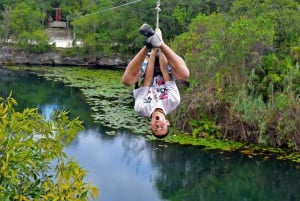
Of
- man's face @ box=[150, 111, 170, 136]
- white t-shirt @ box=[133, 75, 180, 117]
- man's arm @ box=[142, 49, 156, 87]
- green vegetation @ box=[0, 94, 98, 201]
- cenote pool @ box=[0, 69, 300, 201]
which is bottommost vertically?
cenote pool @ box=[0, 69, 300, 201]

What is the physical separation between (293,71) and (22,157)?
→ 694cm

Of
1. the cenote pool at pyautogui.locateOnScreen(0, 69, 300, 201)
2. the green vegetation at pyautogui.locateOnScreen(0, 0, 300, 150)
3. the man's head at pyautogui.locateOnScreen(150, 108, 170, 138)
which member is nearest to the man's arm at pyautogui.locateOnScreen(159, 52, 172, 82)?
the man's head at pyautogui.locateOnScreen(150, 108, 170, 138)

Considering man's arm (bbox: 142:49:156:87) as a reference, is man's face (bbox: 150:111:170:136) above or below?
below

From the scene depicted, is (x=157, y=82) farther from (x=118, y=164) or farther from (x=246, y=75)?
(x=246, y=75)

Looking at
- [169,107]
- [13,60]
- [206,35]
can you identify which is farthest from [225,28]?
[13,60]

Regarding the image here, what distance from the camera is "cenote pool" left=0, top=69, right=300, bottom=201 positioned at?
24.3ft

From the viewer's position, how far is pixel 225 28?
32.1 ft

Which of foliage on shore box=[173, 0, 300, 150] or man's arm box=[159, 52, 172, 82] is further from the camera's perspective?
foliage on shore box=[173, 0, 300, 150]

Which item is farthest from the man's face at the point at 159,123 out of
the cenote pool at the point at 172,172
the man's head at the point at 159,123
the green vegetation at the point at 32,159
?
the cenote pool at the point at 172,172

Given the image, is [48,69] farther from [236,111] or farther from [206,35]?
[236,111]

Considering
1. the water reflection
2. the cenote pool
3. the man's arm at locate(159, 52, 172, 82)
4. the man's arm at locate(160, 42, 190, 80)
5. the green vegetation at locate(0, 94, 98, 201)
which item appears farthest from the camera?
the cenote pool

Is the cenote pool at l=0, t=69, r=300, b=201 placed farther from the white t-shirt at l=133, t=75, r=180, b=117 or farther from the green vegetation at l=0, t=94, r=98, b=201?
the white t-shirt at l=133, t=75, r=180, b=117

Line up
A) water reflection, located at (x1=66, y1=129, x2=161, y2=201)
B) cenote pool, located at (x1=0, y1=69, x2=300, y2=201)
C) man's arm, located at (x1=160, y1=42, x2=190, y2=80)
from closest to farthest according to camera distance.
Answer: man's arm, located at (x1=160, y1=42, x2=190, y2=80) < water reflection, located at (x1=66, y1=129, x2=161, y2=201) < cenote pool, located at (x1=0, y1=69, x2=300, y2=201)

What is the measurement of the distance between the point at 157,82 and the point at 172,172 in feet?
18.2
